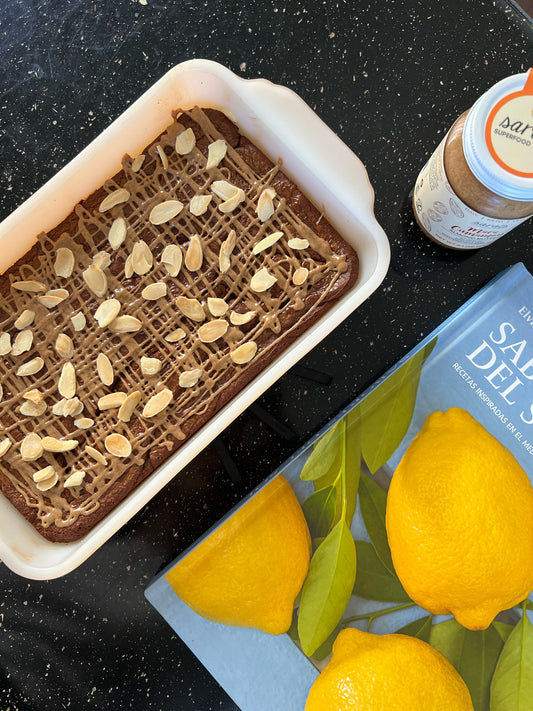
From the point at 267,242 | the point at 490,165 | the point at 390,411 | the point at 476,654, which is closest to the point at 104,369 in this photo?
the point at 267,242

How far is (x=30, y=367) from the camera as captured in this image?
2.25 feet

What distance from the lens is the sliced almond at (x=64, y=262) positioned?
696 millimetres

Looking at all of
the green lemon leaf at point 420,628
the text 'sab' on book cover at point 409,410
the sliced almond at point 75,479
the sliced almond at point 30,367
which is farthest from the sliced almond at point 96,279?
the green lemon leaf at point 420,628

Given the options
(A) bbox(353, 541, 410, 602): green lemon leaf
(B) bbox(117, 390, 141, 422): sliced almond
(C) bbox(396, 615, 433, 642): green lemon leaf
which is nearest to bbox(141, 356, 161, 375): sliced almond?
(B) bbox(117, 390, 141, 422): sliced almond

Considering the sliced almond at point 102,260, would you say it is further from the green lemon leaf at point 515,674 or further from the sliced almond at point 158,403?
the green lemon leaf at point 515,674

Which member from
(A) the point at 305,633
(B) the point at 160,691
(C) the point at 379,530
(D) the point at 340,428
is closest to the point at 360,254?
(D) the point at 340,428

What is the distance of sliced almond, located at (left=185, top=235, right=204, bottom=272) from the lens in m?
0.69

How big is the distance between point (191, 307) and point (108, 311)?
0.32 feet

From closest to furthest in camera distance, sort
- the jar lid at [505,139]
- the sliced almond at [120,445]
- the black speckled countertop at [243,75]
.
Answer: the jar lid at [505,139]
the sliced almond at [120,445]
the black speckled countertop at [243,75]

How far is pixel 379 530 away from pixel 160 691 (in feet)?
1.25

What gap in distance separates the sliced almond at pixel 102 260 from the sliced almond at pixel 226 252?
136mm

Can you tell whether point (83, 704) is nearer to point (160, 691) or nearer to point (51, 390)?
point (160, 691)

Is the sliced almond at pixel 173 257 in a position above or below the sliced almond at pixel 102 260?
below

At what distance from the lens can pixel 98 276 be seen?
690 mm
